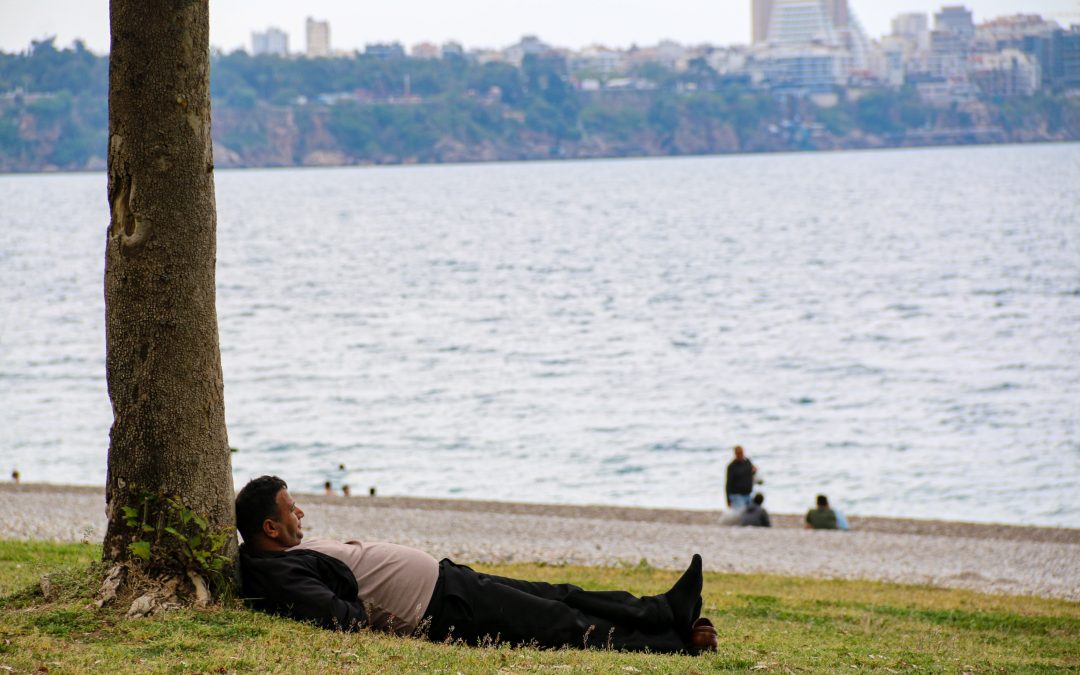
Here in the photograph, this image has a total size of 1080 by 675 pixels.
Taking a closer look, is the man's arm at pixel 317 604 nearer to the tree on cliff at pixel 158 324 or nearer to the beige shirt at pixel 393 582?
the beige shirt at pixel 393 582

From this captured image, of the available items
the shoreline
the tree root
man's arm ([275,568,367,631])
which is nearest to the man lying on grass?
man's arm ([275,568,367,631])

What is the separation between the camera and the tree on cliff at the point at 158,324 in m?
6.20

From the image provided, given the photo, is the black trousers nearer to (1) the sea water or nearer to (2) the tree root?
(2) the tree root

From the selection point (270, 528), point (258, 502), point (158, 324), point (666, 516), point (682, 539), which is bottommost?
point (666, 516)

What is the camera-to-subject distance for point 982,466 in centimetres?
2717

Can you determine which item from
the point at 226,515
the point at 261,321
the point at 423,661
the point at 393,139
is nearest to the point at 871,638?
the point at 423,661

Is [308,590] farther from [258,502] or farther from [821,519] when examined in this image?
[821,519]

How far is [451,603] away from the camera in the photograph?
6.09m

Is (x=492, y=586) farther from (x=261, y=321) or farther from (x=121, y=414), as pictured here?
(x=261, y=321)

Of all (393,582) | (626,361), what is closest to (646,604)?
(393,582)

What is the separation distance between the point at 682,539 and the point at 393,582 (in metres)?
10.0

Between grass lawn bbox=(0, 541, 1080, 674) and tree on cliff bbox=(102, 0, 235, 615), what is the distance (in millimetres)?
306

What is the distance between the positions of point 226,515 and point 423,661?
144 centimetres

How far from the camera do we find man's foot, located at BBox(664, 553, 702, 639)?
6098mm
